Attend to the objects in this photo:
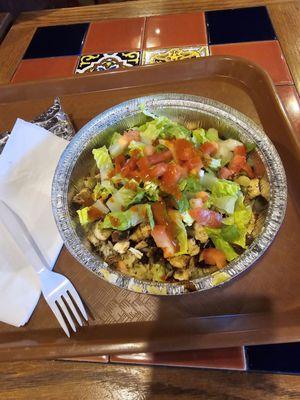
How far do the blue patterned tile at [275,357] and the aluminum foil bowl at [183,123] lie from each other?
172 mm

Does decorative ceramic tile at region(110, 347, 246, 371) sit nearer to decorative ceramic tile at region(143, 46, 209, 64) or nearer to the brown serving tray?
the brown serving tray

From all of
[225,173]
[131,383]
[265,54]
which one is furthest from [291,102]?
[131,383]

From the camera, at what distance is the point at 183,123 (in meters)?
1.03

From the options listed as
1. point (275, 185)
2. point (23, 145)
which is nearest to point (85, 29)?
point (23, 145)

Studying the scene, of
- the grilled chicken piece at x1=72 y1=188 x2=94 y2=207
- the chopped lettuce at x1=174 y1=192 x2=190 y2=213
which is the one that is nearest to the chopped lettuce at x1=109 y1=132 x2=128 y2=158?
the grilled chicken piece at x1=72 y1=188 x2=94 y2=207

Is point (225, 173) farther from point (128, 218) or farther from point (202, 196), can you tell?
point (128, 218)

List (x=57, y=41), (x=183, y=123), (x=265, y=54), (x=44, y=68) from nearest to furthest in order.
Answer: (x=183, y=123), (x=265, y=54), (x=44, y=68), (x=57, y=41)

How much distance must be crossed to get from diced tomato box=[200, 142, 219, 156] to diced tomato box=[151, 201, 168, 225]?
20 centimetres

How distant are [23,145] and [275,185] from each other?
28.5 inches

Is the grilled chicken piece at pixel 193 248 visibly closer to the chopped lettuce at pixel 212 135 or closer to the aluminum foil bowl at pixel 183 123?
the aluminum foil bowl at pixel 183 123

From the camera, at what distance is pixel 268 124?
1.00 meters

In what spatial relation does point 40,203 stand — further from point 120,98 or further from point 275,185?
point 275,185

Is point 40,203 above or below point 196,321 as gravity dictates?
above

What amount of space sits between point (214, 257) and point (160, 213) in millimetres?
163
